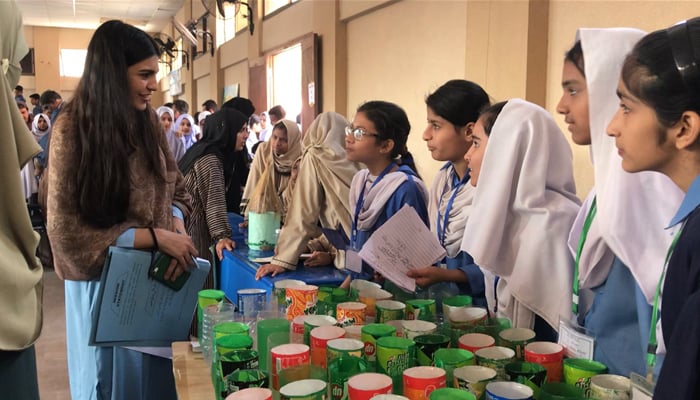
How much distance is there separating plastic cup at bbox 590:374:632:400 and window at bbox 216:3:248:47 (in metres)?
8.85

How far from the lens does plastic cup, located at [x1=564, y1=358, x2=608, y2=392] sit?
93 centimetres

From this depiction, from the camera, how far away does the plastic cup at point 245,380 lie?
912mm

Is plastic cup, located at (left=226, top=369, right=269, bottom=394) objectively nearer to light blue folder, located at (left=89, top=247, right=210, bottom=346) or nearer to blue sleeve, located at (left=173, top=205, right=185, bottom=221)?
light blue folder, located at (left=89, top=247, right=210, bottom=346)

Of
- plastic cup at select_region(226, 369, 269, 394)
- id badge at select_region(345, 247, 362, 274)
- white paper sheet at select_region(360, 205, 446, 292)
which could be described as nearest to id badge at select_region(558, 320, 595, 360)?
white paper sheet at select_region(360, 205, 446, 292)

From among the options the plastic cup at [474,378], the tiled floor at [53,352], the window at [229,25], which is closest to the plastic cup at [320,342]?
the plastic cup at [474,378]

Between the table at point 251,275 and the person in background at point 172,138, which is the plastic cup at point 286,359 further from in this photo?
the person in background at point 172,138

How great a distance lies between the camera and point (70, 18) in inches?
579

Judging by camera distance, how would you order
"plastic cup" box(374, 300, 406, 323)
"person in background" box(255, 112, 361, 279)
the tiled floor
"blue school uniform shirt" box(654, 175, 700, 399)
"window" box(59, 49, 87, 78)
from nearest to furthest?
"blue school uniform shirt" box(654, 175, 700, 399) < "plastic cup" box(374, 300, 406, 323) < "person in background" box(255, 112, 361, 279) < the tiled floor < "window" box(59, 49, 87, 78)

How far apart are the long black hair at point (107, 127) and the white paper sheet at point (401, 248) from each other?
2.38 ft

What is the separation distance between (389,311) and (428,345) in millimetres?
210

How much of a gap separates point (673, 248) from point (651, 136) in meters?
0.19

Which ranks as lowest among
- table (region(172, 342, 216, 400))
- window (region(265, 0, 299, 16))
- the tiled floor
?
the tiled floor

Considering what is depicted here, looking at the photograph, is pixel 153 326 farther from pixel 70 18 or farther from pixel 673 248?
pixel 70 18

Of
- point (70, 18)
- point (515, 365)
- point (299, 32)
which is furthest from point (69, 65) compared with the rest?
point (515, 365)
